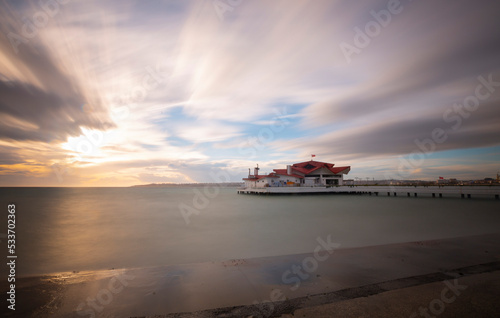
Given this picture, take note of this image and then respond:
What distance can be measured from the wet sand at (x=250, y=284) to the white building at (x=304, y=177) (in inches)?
1846

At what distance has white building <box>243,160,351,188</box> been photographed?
54.2 metres

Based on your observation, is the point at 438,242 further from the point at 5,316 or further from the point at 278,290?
the point at 5,316

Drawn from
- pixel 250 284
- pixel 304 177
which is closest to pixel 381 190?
pixel 304 177

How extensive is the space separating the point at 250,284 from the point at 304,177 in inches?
2076

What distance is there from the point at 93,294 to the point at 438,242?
10620 millimetres

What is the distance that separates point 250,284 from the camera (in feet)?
16.8

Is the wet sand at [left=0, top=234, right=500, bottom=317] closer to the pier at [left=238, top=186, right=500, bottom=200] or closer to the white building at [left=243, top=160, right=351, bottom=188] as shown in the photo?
the pier at [left=238, top=186, right=500, bottom=200]

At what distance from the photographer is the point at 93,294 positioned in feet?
16.1

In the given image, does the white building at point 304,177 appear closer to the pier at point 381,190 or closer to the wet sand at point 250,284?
the pier at point 381,190

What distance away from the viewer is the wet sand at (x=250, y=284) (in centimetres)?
409

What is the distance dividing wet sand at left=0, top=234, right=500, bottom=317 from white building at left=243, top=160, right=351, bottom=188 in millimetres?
46883

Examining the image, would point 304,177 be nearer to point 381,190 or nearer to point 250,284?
point 381,190

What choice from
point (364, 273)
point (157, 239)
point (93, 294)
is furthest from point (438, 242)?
point (157, 239)

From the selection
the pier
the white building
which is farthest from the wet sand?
the white building
